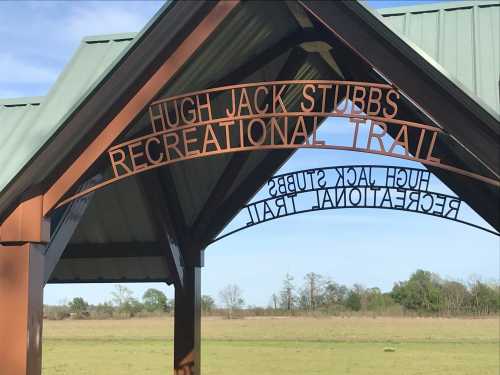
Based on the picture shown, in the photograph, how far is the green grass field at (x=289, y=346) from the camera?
111ft

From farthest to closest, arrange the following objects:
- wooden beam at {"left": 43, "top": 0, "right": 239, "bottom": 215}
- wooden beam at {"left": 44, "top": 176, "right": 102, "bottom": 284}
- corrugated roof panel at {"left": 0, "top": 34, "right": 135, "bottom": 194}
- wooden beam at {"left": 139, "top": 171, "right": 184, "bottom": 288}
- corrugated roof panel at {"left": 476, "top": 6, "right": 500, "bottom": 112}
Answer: wooden beam at {"left": 139, "top": 171, "right": 184, "bottom": 288} → wooden beam at {"left": 44, "top": 176, "right": 102, "bottom": 284} → corrugated roof panel at {"left": 0, "top": 34, "right": 135, "bottom": 194} → corrugated roof panel at {"left": 476, "top": 6, "right": 500, "bottom": 112} → wooden beam at {"left": 43, "top": 0, "right": 239, "bottom": 215}

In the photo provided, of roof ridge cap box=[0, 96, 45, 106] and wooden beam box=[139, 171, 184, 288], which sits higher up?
roof ridge cap box=[0, 96, 45, 106]

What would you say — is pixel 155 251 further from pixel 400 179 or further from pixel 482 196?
pixel 482 196

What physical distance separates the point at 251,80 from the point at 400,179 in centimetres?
230

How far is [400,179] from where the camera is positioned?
873 centimetres

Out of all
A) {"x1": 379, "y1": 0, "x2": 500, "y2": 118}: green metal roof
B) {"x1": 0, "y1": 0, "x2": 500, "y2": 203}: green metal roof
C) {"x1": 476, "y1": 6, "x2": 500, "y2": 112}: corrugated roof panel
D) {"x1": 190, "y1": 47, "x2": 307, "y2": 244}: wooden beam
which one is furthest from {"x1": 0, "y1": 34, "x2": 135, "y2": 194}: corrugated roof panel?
{"x1": 476, "y1": 6, "x2": 500, "y2": 112}: corrugated roof panel

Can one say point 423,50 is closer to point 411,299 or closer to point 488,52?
point 488,52

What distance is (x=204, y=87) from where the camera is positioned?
833 centimetres

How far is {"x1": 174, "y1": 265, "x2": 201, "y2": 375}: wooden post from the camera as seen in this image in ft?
35.1

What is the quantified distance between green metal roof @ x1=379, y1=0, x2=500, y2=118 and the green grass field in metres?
25.8

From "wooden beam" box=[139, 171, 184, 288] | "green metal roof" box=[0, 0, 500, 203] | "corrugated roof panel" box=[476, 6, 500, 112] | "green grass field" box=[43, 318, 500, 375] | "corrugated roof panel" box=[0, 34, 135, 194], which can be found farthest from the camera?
"green grass field" box=[43, 318, 500, 375]

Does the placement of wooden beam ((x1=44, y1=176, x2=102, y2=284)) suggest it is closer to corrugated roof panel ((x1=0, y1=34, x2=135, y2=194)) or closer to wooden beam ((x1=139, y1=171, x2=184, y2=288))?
corrugated roof panel ((x1=0, y1=34, x2=135, y2=194))

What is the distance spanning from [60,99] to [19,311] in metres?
Result: 1.93

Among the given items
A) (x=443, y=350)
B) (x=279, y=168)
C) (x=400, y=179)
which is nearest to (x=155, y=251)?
(x=279, y=168)
